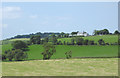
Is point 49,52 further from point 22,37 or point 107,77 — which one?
point 107,77

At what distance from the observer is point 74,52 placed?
5503cm

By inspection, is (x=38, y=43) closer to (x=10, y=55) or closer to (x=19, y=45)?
(x=19, y=45)

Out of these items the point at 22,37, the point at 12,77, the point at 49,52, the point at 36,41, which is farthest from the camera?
the point at 22,37

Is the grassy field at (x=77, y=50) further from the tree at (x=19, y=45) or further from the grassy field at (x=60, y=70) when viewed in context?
the grassy field at (x=60, y=70)

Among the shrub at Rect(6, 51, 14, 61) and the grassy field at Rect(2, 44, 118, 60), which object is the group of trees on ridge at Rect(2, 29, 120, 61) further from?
the grassy field at Rect(2, 44, 118, 60)

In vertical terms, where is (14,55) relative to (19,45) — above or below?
below

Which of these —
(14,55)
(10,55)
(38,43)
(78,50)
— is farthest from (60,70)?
(38,43)

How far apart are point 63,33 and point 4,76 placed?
7266 centimetres

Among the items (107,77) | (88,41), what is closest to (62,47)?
(88,41)

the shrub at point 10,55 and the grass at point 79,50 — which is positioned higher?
the grass at point 79,50

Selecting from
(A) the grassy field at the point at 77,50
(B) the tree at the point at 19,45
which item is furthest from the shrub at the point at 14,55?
(B) the tree at the point at 19,45

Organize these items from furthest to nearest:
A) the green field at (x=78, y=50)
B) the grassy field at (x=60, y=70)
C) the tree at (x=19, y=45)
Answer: the tree at (x=19, y=45) → the green field at (x=78, y=50) → the grassy field at (x=60, y=70)

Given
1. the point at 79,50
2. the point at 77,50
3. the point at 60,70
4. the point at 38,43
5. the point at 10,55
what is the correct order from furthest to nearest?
the point at 38,43 < the point at 79,50 < the point at 77,50 < the point at 10,55 < the point at 60,70

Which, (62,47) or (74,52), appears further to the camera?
(62,47)
